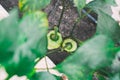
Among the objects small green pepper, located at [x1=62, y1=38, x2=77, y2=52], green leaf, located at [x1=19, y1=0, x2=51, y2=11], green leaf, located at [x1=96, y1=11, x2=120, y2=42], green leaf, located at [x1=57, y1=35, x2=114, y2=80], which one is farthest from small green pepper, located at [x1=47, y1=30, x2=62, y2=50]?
green leaf, located at [x1=57, y1=35, x2=114, y2=80]

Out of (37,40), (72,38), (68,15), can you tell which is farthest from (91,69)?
(68,15)

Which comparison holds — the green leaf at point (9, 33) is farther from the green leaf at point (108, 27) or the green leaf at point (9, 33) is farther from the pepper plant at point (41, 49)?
the green leaf at point (108, 27)

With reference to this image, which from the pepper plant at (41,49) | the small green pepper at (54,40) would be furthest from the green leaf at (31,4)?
the small green pepper at (54,40)

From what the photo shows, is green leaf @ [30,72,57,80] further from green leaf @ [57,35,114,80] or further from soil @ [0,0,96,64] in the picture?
soil @ [0,0,96,64]

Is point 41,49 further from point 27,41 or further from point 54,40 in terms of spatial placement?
point 54,40

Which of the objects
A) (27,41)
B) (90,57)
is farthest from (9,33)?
(90,57)

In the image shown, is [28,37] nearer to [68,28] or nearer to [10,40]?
[10,40]
